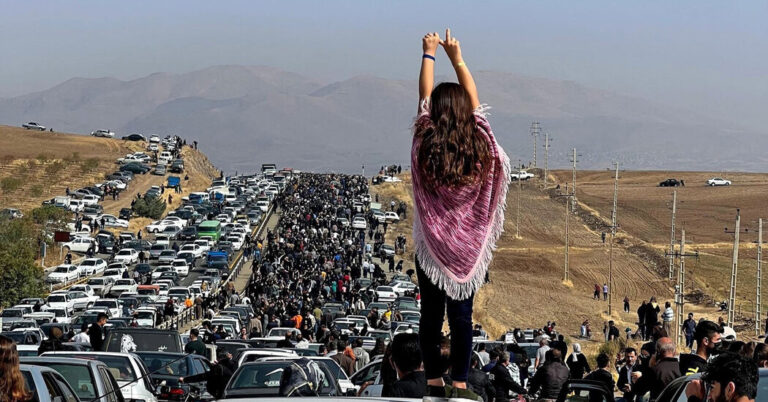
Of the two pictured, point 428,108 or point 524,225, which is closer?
point 428,108

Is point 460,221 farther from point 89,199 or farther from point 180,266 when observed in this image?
point 89,199

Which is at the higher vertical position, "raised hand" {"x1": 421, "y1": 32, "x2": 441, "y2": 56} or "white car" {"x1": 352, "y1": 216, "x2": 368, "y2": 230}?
"white car" {"x1": 352, "y1": 216, "x2": 368, "y2": 230}

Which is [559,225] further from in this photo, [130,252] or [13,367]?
[13,367]

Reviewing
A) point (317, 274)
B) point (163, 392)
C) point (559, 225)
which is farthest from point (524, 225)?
point (163, 392)

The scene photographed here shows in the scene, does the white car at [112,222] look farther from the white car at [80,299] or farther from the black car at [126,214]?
the white car at [80,299]

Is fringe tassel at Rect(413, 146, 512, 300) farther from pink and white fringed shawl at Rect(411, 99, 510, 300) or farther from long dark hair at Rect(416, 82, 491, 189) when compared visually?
long dark hair at Rect(416, 82, 491, 189)

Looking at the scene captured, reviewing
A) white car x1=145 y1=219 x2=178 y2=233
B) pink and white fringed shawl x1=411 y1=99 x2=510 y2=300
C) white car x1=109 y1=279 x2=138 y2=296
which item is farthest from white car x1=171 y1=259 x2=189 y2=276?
pink and white fringed shawl x1=411 y1=99 x2=510 y2=300

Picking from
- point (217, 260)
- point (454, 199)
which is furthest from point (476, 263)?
point (217, 260)
